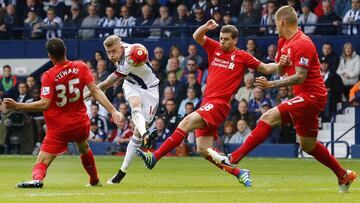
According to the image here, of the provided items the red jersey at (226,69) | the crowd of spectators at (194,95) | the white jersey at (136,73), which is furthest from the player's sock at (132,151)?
the crowd of spectators at (194,95)

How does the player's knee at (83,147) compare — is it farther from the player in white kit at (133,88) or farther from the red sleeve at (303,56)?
the red sleeve at (303,56)

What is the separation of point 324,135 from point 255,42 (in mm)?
2816

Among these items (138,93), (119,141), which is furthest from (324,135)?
(138,93)

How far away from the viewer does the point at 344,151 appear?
27781 mm

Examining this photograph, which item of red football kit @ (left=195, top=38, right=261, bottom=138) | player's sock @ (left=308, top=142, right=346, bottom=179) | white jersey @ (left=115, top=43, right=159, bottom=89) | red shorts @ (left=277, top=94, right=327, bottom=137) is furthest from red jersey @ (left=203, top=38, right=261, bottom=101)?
player's sock @ (left=308, top=142, right=346, bottom=179)

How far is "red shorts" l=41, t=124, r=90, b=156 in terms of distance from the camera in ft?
51.4

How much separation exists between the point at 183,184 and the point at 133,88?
5.86 ft

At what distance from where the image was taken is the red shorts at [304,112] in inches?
586

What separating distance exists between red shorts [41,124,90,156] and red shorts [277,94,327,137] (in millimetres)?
2670

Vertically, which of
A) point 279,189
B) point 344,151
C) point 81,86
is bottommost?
point 344,151

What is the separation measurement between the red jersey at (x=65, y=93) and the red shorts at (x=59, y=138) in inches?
2.2

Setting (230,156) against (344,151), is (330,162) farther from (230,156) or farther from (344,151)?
(344,151)

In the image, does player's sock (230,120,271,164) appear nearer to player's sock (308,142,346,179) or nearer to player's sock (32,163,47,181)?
player's sock (308,142,346,179)

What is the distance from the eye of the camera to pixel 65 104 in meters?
15.6
